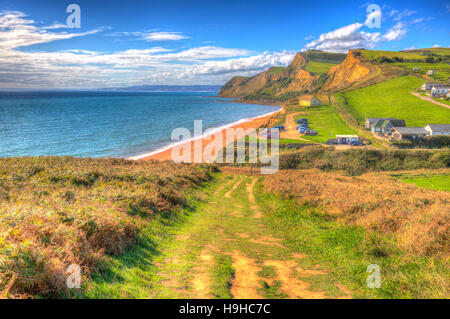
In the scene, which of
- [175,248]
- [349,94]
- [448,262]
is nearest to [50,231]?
[175,248]

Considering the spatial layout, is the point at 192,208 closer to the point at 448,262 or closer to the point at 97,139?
the point at 448,262

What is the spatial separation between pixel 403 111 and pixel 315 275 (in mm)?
77070

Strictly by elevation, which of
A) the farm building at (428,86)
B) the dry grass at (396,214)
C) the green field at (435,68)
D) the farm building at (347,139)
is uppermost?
the green field at (435,68)

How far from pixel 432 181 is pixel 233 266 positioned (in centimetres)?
3059

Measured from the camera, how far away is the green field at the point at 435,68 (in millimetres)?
91000

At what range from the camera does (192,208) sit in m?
17.3

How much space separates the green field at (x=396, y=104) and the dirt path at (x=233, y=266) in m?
63.9

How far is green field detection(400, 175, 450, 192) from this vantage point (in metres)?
26.6

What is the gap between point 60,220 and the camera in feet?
25.6

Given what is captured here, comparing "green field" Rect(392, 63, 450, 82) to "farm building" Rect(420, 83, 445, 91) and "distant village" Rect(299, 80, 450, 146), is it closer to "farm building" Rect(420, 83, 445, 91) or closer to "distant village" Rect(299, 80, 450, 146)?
"farm building" Rect(420, 83, 445, 91)

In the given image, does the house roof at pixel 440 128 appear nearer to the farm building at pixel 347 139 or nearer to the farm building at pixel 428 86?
the farm building at pixel 347 139

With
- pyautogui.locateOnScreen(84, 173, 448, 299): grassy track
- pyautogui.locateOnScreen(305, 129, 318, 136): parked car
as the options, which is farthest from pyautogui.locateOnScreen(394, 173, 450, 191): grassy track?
pyautogui.locateOnScreen(305, 129, 318, 136): parked car

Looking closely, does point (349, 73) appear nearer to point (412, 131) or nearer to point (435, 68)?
point (435, 68)

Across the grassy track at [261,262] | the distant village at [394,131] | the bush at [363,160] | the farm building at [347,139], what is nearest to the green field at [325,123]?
the farm building at [347,139]
